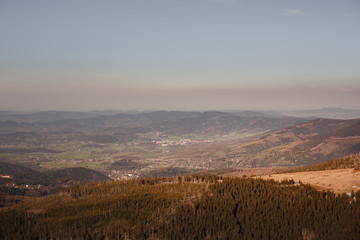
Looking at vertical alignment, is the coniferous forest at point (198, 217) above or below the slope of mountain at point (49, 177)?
above

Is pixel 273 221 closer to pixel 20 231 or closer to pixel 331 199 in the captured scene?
pixel 331 199

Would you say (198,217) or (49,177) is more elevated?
(198,217)

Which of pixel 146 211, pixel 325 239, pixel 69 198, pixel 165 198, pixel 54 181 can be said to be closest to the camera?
pixel 325 239

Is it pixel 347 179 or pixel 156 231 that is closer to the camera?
pixel 156 231

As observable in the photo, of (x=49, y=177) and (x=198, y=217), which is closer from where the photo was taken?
(x=198, y=217)

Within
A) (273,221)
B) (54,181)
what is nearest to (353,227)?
(273,221)

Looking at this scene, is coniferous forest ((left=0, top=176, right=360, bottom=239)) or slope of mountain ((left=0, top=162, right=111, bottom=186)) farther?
slope of mountain ((left=0, top=162, right=111, bottom=186))

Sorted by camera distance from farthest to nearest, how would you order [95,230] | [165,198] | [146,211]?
[165,198]
[146,211]
[95,230]

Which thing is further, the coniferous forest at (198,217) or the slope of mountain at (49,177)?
the slope of mountain at (49,177)
